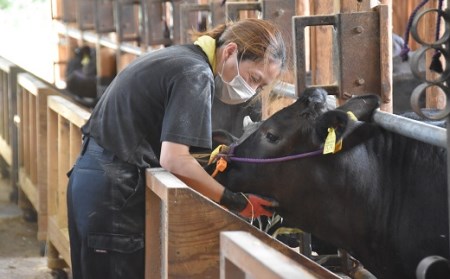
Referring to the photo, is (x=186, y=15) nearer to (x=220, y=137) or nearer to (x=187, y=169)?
(x=220, y=137)

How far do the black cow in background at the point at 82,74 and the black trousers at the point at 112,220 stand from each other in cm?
848

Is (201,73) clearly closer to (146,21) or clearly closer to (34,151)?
(34,151)

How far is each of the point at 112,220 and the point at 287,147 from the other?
2.65 ft

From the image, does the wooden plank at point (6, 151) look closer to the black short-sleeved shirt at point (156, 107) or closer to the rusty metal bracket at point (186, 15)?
the rusty metal bracket at point (186, 15)

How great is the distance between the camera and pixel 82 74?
13.6 meters

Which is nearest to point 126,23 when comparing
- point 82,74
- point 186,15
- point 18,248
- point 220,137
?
point 82,74

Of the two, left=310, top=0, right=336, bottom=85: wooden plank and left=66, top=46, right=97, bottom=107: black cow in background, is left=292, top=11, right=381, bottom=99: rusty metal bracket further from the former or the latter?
left=66, top=46, right=97, bottom=107: black cow in background

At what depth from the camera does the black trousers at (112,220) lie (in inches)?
176

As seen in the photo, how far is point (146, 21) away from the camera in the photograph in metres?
9.92

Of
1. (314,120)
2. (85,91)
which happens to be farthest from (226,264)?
(85,91)

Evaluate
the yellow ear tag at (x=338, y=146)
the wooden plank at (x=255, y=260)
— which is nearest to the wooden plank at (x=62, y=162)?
the yellow ear tag at (x=338, y=146)

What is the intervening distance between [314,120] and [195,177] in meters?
0.59

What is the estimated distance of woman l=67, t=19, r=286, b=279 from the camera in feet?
14.2

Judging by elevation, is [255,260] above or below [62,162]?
above
